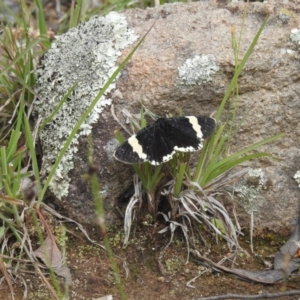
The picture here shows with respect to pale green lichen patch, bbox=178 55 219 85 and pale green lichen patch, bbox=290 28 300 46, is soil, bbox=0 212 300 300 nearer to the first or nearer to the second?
pale green lichen patch, bbox=178 55 219 85

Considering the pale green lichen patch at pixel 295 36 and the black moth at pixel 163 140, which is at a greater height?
the pale green lichen patch at pixel 295 36

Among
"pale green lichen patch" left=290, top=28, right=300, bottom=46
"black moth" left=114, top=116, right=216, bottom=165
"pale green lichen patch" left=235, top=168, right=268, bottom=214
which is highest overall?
"pale green lichen patch" left=290, top=28, right=300, bottom=46

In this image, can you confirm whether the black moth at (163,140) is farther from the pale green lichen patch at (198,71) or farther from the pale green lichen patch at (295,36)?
the pale green lichen patch at (295,36)

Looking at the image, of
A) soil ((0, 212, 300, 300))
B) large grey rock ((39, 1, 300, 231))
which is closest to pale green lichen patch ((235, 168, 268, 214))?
large grey rock ((39, 1, 300, 231))

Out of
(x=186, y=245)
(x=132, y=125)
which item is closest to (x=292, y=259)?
(x=186, y=245)

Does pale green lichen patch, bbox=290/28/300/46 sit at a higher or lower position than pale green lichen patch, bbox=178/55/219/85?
higher

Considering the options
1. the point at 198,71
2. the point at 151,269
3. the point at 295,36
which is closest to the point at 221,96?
the point at 198,71

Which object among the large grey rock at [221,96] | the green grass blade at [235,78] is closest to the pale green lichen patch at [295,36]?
the large grey rock at [221,96]
